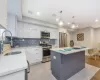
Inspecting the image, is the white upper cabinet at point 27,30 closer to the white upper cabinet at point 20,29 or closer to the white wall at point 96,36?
the white upper cabinet at point 20,29

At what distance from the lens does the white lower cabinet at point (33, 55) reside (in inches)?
133

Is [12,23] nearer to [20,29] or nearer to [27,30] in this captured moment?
[20,29]

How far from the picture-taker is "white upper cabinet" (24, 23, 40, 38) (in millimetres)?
3632

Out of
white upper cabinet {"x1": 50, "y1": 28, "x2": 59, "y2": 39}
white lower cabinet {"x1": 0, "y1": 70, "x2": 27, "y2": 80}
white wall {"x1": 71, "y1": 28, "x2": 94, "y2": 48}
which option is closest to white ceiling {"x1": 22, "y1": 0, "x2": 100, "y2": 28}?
white upper cabinet {"x1": 50, "y1": 28, "x2": 59, "y2": 39}

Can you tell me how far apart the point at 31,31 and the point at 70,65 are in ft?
8.66

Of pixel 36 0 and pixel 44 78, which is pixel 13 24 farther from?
pixel 44 78

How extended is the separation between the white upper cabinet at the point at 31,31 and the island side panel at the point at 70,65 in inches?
90.8

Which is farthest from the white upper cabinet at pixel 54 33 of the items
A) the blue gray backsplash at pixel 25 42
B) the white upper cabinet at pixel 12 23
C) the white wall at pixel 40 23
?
the white upper cabinet at pixel 12 23

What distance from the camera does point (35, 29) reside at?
3959mm

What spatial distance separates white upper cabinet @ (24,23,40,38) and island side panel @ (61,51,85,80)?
231cm

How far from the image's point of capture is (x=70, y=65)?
2436 mm

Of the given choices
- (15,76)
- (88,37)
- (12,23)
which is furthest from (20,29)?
(88,37)

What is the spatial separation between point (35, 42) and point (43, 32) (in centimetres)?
83

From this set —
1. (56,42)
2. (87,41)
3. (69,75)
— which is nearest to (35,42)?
(56,42)
